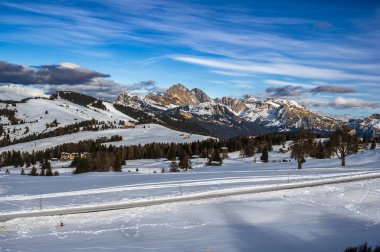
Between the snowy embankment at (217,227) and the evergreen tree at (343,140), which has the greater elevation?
the evergreen tree at (343,140)

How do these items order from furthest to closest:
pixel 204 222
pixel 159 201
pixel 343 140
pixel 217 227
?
pixel 343 140 → pixel 159 201 → pixel 204 222 → pixel 217 227

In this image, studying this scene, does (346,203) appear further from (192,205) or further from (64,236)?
(64,236)

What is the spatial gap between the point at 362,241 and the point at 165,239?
12.2 metres

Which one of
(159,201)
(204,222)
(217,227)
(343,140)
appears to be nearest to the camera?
(217,227)

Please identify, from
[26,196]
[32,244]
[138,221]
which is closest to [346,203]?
[138,221]

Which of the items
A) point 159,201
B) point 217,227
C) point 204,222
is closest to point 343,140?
point 159,201

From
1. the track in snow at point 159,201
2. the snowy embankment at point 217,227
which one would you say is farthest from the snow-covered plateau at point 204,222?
the track in snow at point 159,201

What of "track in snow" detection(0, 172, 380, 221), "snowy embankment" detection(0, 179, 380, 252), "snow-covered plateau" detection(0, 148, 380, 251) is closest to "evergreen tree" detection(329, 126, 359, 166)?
"track in snow" detection(0, 172, 380, 221)

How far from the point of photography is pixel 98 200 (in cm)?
4269

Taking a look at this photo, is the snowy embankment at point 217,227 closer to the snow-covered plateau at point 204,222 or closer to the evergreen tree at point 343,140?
the snow-covered plateau at point 204,222

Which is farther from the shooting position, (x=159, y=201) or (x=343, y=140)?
(x=343, y=140)

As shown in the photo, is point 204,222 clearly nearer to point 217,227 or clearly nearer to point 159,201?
point 217,227

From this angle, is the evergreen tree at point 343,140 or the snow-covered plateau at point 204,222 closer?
the snow-covered plateau at point 204,222

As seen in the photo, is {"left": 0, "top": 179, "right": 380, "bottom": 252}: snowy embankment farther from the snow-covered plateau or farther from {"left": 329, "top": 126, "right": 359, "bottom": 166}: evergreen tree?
{"left": 329, "top": 126, "right": 359, "bottom": 166}: evergreen tree
